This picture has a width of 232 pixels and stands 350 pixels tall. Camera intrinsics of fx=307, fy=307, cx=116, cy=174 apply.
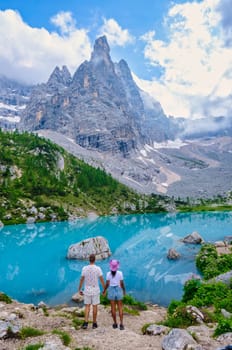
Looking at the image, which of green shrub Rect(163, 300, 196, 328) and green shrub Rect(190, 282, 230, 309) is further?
green shrub Rect(190, 282, 230, 309)

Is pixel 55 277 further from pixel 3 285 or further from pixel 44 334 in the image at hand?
pixel 44 334

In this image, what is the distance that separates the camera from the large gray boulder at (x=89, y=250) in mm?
61000

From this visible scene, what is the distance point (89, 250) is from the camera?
202 feet

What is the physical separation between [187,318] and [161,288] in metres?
23.3

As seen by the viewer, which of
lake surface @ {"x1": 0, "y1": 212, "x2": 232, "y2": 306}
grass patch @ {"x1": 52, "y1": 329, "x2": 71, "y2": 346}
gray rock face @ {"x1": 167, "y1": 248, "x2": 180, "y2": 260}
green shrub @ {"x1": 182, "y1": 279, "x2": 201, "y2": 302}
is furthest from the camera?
gray rock face @ {"x1": 167, "y1": 248, "x2": 180, "y2": 260}

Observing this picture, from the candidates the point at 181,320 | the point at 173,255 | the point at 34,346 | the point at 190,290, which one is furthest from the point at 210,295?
the point at 173,255

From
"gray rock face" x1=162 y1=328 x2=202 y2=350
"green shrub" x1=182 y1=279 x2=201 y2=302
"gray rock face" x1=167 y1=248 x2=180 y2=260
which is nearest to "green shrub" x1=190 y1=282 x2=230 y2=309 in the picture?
"green shrub" x1=182 y1=279 x2=201 y2=302

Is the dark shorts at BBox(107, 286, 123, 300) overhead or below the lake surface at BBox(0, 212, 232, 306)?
overhead

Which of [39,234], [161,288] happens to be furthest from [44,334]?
[39,234]

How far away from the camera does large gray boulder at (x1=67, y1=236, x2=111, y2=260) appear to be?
6100cm

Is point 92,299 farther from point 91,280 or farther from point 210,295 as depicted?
point 210,295

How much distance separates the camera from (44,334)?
51.3ft

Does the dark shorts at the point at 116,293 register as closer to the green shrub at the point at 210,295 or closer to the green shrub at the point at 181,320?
→ the green shrub at the point at 181,320

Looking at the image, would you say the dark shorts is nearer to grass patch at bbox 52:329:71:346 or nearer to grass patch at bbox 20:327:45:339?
grass patch at bbox 52:329:71:346
